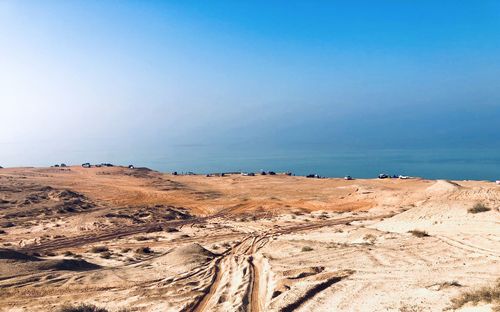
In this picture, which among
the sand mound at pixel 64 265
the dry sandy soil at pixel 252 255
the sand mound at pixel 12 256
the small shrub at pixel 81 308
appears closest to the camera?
the small shrub at pixel 81 308

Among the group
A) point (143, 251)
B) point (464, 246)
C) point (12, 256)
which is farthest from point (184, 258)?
point (464, 246)

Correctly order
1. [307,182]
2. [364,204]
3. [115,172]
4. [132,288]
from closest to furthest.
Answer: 1. [132,288]
2. [364,204]
3. [307,182]
4. [115,172]

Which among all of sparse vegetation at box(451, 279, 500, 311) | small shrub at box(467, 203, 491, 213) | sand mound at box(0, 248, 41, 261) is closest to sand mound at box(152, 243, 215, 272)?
sand mound at box(0, 248, 41, 261)

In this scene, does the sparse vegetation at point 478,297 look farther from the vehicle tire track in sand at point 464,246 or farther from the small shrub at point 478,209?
the small shrub at point 478,209

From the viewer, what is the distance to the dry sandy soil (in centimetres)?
1237

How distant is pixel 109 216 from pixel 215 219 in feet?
33.3

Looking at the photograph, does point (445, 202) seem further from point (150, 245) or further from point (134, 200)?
point (134, 200)

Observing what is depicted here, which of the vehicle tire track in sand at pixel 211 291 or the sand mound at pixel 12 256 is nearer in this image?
the vehicle tire track in sand at pixel 211 291

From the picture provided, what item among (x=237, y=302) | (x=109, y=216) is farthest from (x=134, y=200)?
(x=237, y=302)

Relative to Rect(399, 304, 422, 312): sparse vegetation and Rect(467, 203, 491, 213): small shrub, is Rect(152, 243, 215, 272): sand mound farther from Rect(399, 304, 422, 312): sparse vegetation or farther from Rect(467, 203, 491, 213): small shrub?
Rect(467, 203, 491, 213): small shrub

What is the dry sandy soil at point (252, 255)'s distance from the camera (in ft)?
40.6

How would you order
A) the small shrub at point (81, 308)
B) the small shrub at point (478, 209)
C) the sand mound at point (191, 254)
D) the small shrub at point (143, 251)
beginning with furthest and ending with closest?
1. the small shrub at point (143, 251)
2. the small shrub at point (478, 209)
3. the sand mound at point (191, 254)
4. the small shrub at point (81, 308)

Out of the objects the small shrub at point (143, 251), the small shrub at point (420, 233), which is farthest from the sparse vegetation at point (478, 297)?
the small shrub at point (143, 251)

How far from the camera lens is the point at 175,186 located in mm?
63719
